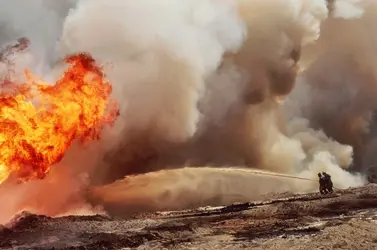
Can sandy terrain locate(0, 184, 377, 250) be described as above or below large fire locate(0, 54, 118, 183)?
below

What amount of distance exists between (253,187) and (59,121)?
11.2 m

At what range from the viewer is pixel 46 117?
16125 mm

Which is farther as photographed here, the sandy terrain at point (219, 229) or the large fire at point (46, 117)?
the large fire at point (46, 117)

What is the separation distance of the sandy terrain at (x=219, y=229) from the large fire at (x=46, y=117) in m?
2.00

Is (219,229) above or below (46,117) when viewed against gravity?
below

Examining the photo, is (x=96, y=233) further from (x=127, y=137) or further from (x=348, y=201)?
(x=127, y=137)

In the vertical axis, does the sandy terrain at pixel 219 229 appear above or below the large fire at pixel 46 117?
below

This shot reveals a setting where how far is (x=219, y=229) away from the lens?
44.5 feet

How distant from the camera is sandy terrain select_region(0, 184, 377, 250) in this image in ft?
37.5

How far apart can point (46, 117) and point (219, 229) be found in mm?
7596

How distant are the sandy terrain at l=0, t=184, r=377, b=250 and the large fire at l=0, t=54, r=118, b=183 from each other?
200 centimetres

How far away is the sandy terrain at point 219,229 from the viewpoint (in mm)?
11438

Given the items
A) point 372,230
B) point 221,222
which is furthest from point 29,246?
point 372,230

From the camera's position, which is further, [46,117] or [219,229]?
[46,117]
